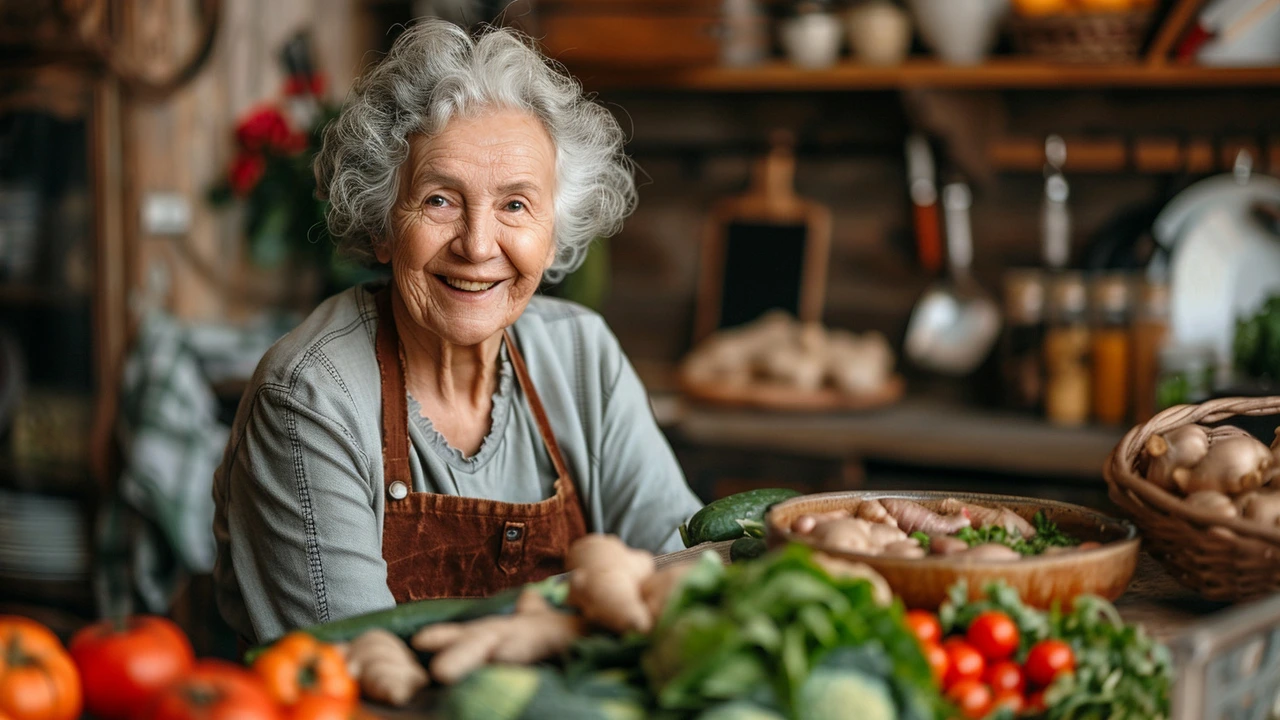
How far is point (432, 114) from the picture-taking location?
1703 millimetres

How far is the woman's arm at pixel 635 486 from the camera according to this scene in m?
1.93

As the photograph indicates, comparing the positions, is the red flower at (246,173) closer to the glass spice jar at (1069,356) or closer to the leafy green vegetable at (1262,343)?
the glass spice jar at (1069,356)

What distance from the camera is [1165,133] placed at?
333 cm

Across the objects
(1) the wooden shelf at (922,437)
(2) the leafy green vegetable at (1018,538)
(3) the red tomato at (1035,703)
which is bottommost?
(1) the wooden shelf at (922,437)

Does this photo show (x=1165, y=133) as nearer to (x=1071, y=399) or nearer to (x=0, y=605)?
(x=1071, y=399)

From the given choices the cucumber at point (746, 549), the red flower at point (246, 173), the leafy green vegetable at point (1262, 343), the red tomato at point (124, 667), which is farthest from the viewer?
the red flower at point (246, 173)

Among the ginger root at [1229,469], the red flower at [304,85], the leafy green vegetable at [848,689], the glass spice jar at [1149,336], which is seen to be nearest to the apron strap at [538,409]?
the ginger root at [1229,469]

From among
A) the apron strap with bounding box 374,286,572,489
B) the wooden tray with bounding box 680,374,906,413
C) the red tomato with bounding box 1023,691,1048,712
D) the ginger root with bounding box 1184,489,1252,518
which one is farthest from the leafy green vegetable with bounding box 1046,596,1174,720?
the wooden tray with bounding box 680,374,906,413

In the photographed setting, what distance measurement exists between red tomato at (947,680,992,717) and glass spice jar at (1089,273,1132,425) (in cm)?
240

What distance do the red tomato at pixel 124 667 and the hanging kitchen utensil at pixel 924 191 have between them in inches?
113

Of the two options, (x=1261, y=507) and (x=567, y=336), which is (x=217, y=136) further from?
(x=1261, y=507)

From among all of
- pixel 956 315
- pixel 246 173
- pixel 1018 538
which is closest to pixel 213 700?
pixel 1018 538

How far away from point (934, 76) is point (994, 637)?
2.43 m

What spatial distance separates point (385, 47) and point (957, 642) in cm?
350
